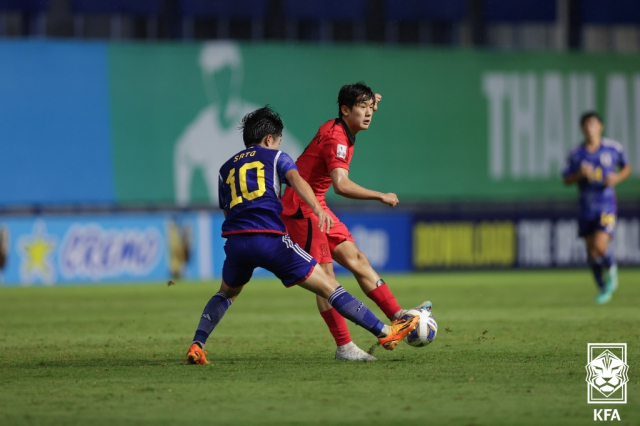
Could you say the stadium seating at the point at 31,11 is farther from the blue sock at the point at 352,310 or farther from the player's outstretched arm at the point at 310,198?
the blue sock at the point at 352,310

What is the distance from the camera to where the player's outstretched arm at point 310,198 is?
22.6 feet

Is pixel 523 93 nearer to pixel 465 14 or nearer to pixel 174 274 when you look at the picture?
pixel 465 14

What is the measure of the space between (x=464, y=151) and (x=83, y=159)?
7.83m

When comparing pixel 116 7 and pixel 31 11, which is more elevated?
pixel 116 7

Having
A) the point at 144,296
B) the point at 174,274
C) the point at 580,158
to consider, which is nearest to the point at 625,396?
the point at 580,158

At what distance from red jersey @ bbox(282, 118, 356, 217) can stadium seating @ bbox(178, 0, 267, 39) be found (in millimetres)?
15576

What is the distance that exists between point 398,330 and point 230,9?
55.7ft

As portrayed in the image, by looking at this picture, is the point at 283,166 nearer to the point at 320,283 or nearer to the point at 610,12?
the point at 320,283

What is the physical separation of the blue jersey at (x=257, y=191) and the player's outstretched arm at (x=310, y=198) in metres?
0.09

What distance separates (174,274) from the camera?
65.8 feet

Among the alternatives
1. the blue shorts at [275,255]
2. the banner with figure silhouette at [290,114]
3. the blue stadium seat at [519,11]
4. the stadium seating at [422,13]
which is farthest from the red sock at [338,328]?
the blue stadium seat at [519,11]

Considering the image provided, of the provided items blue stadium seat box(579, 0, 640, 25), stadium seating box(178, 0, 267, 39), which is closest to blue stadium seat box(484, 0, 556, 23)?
blue stadium seat box(579, 0, 640, 25)

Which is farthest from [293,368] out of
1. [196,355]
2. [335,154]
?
[335,154]

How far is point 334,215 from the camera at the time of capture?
7859 millimetres
